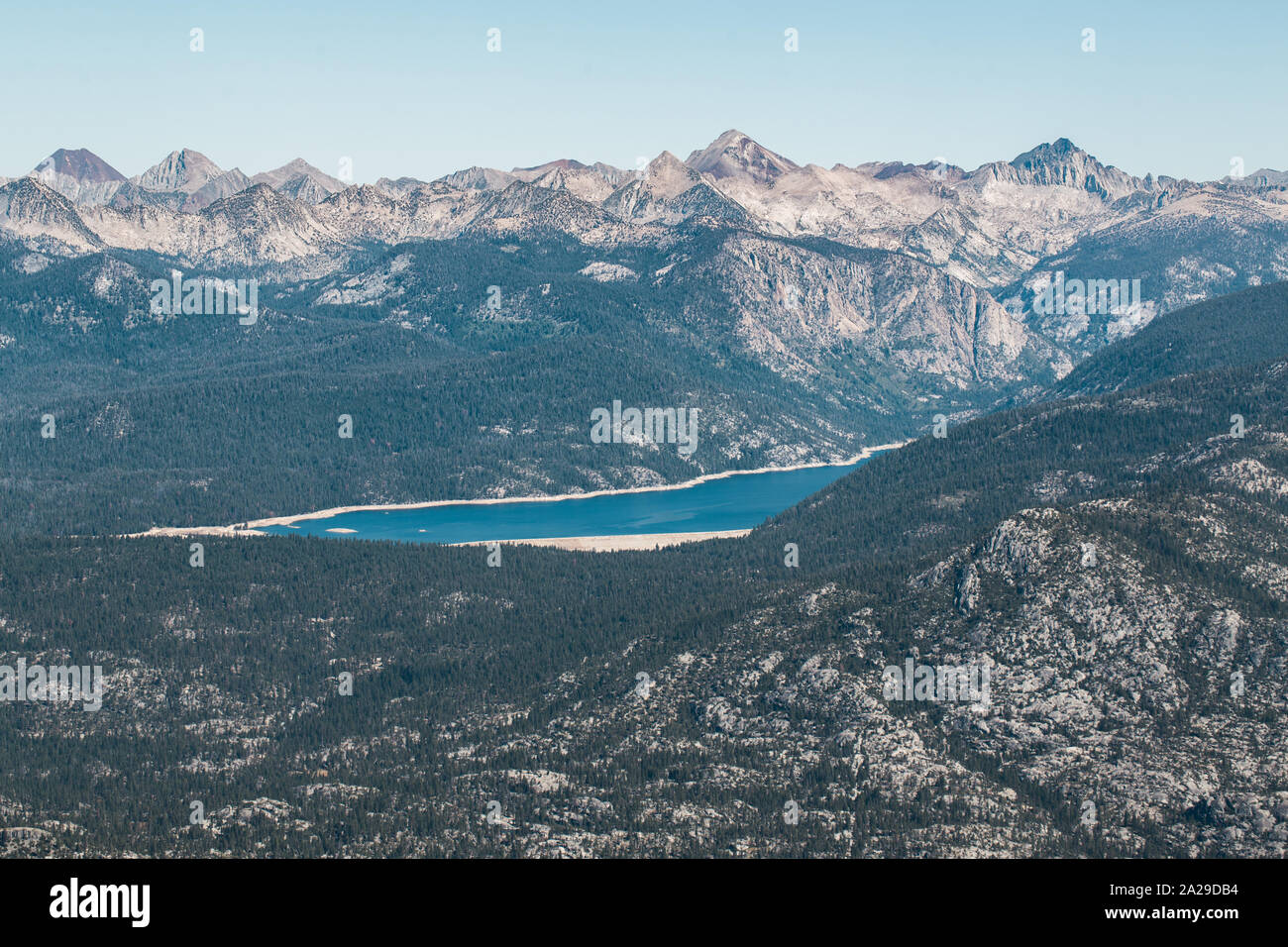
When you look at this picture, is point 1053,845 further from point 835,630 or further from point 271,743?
point 271,743

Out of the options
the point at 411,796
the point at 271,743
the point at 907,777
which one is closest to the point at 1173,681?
the point at 907,777

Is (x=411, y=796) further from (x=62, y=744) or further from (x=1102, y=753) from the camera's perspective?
(x=1102, y=753)

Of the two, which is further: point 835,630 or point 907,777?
point 835,630

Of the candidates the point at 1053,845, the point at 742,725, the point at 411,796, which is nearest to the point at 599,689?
the point at 742,725
